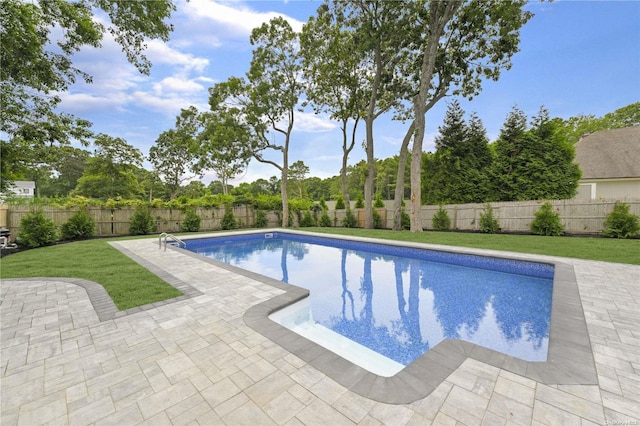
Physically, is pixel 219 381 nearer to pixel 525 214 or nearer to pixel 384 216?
pixel 525 214

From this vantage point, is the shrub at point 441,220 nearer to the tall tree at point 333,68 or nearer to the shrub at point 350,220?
the shrub at point 350,220

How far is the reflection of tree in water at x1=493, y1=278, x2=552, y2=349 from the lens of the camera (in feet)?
12.0

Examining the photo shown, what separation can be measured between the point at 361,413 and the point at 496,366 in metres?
1.36

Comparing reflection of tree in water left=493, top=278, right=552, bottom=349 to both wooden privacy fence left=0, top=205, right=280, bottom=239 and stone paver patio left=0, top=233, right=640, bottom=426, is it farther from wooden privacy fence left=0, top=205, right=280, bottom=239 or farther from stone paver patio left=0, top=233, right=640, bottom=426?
wooden privacy fence left=0, top=205, right=280, bottom=239

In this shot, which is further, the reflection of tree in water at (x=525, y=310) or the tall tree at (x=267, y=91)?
the tall tree at (x=267, y=91)

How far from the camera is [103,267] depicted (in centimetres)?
598

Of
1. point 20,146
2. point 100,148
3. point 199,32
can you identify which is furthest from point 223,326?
point 100,148

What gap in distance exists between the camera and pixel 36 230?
9.41 meters

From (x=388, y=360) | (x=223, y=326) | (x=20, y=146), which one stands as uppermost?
(x=20, y=146)

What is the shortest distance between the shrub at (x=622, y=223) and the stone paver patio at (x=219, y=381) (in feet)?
28.3

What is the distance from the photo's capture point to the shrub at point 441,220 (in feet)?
45.0

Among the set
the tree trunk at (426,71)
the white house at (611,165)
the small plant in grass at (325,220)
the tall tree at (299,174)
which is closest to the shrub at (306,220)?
the small plant in grass at (325,220)

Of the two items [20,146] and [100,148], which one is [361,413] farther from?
[100,148]

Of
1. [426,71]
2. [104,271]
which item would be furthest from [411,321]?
[426,71]
